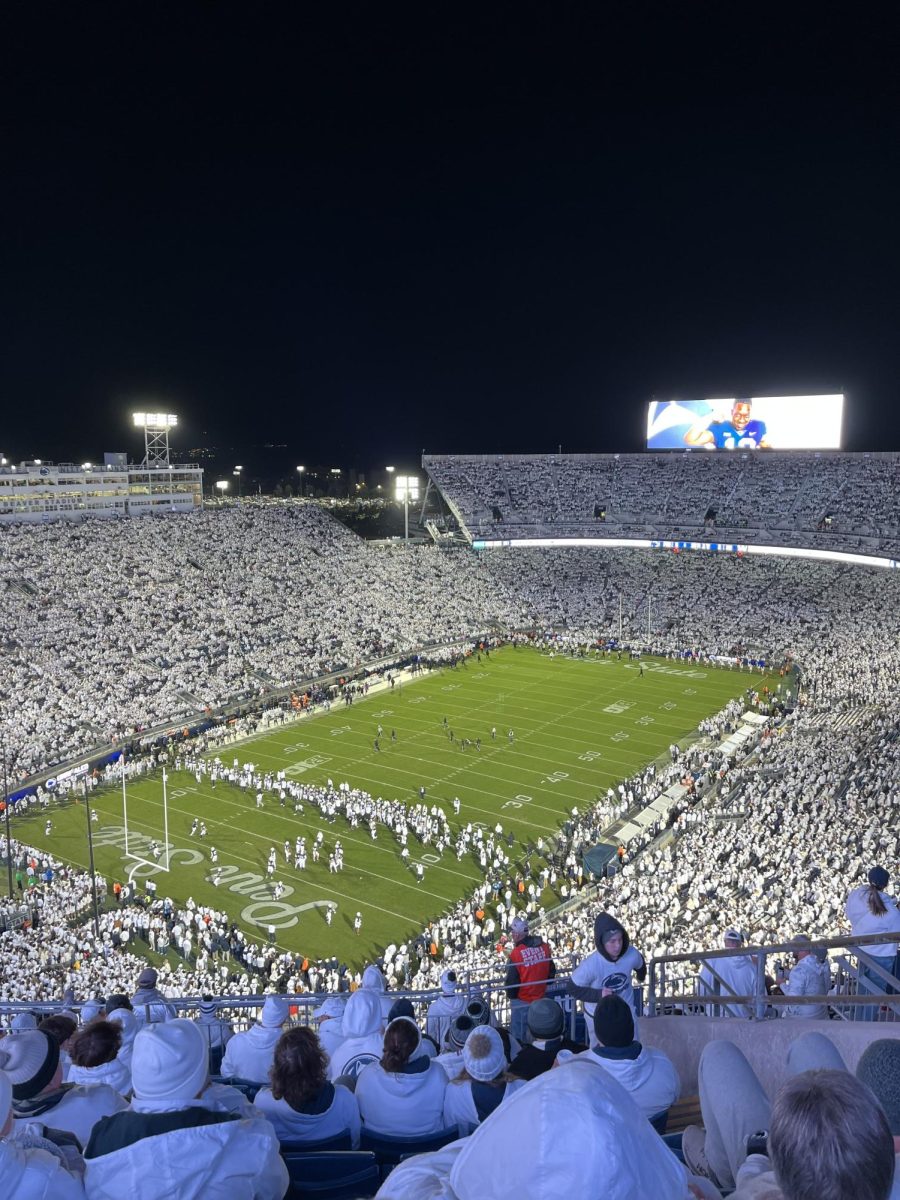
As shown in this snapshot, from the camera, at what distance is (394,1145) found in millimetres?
3762

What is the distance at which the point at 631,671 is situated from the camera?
1507 inches

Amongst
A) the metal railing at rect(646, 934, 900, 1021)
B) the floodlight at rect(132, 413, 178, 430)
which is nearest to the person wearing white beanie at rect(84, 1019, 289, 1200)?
the metal railing at rect(646, 934, 900, 1021)

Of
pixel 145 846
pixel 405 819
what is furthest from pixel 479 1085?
pixel 145 846

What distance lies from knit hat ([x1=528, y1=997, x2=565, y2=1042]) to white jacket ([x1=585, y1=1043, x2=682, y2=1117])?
2.33ft

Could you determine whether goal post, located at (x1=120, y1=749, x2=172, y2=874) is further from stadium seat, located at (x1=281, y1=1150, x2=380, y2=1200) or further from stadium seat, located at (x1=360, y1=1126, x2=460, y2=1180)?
stadium seat, located at (x1=281, y1=1150, x2=380, y2=1200)

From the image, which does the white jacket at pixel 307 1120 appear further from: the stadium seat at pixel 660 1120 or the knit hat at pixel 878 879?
the knit hat at pixel 878 879

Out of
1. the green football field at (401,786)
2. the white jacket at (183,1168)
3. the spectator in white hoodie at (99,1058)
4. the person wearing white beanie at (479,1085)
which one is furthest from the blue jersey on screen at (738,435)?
the white jacket at (183,1168)

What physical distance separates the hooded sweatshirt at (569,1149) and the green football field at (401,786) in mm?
15662

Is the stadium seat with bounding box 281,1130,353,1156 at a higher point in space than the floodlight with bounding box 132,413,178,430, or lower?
lower

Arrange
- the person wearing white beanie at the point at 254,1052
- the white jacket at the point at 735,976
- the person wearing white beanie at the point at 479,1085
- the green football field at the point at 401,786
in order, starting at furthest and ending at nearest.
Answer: the green football field at the point at 401,786, the white jacket at the point at 735,976, the person wearing white beanie at the point at 254,1052, the person wearing white beanie at the point at 479,1085

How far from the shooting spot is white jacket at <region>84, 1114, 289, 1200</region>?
2305mm

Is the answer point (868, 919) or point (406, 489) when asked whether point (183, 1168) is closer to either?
point (868, 919)

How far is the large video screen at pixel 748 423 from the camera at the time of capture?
49.9 m

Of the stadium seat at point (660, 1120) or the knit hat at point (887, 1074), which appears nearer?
the knit hat at point (887, 1074)
